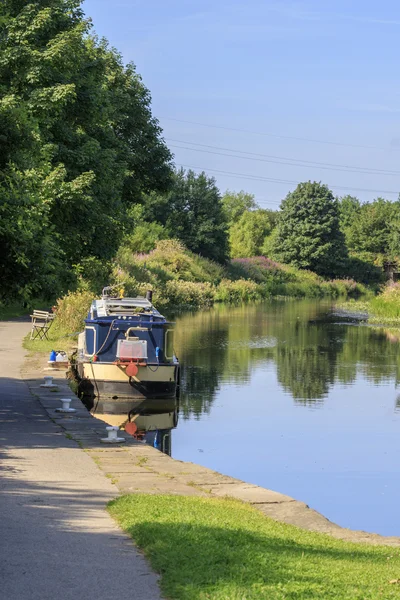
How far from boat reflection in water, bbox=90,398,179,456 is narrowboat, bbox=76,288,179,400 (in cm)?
28

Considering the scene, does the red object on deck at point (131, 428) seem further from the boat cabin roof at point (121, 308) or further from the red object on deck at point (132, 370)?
the boat cabin roof at point (121, 308)

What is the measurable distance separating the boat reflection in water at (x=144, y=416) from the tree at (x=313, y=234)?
73.0 m

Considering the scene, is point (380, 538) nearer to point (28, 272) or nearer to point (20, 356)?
point (28, 272)

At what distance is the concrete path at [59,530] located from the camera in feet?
23.2

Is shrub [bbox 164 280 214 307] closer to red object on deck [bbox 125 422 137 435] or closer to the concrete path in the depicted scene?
red object on deck [bbox 125 422 137 435]

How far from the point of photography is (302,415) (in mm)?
23500

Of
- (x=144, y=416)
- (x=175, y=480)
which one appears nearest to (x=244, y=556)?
(x=175, y=480)

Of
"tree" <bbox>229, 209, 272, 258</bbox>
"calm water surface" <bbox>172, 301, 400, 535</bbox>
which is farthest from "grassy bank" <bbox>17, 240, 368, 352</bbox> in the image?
"tree" <bbox>229, 209, 272, 258</bbox>

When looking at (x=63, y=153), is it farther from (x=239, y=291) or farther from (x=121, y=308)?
(x=239, y=291)

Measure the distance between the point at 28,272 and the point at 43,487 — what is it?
19.2ft

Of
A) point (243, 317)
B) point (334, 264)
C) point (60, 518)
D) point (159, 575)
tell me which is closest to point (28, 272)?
point (60, 518)

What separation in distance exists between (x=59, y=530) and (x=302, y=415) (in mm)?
15261

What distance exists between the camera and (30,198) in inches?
618

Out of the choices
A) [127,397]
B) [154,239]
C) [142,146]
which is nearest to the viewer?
[127,397]
